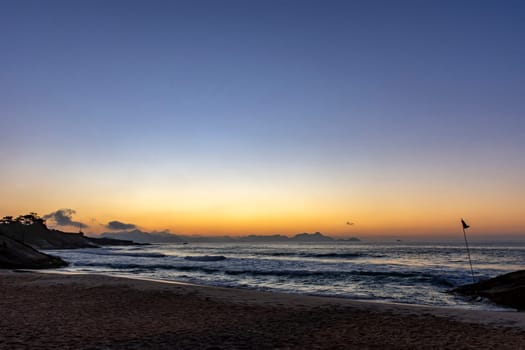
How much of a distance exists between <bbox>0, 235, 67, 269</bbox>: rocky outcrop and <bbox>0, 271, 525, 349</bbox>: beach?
2306 cm

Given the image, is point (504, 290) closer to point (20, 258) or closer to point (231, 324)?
point (231, 324)

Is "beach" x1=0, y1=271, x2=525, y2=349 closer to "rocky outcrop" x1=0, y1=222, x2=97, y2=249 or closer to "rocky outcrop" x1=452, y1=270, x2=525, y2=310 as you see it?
"rocky outcrop" x1=452, y1=270, x2=525, y2=310

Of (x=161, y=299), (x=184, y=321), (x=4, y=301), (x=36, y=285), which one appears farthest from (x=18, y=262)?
(x=184, y=321)

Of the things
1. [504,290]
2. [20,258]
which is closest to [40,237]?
[20,258]

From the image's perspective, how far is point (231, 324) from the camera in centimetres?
1162

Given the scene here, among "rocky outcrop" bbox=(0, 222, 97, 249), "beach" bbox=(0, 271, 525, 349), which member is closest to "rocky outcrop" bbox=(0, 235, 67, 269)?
"beach" bbox=(0, 271, 525, 349)

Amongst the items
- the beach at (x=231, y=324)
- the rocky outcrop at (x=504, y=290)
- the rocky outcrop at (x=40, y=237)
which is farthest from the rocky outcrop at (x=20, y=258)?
the rocky outcrop at (x=40, y=237)

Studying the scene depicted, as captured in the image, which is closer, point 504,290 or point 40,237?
point 504,290

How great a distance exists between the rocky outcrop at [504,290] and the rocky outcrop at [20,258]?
39250 millimetres

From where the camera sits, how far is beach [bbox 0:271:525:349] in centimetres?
927

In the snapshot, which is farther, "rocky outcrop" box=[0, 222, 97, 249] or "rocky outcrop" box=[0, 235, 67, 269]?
"rocky outcrop" box=[0, 222, 97, 249]

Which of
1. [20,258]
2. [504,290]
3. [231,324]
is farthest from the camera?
[20,258]

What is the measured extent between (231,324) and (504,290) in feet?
50.8

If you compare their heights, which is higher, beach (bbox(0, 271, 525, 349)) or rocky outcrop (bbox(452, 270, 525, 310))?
A: beach (bbox(0, 271, 525, 349))
